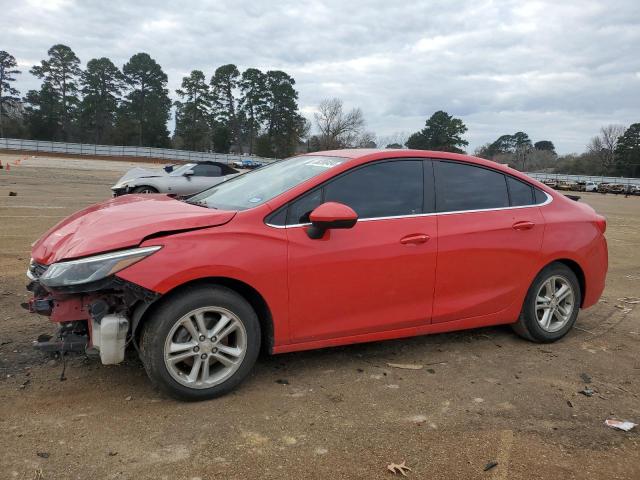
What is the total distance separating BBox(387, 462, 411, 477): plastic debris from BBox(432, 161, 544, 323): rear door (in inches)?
60.6

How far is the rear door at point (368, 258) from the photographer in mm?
3502

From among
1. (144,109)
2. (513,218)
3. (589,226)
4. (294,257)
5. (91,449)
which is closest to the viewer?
(91,449)

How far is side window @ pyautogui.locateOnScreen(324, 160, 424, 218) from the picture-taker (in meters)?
3.74

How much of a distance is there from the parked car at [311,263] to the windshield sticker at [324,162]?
0.06 ft

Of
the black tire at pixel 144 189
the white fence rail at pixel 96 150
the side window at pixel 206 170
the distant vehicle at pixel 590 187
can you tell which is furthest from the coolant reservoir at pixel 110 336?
the distant vehicle at pixel 590 187

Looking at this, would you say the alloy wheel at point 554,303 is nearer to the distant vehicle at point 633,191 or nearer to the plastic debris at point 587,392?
the plastic debris at point 587,392

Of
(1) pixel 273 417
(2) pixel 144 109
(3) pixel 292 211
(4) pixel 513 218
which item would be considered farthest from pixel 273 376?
(2) pixel 144 109

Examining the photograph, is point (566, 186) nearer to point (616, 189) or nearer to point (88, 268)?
point (616, 189)

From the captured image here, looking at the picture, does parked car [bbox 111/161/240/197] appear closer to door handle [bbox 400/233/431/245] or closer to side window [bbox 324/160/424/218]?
side window [bbox 324/160/424/218]

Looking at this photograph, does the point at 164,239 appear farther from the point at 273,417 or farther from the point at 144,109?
the point at 144,109

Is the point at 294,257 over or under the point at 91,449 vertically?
over

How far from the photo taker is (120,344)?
307 centimetres

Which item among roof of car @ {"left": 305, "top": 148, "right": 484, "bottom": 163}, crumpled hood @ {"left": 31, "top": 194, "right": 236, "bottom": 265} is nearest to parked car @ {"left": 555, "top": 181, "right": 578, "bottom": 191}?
roof of car @ {"left": 305, "top": 148, "right": 484, "bottom": 163}

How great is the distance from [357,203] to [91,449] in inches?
90.0
